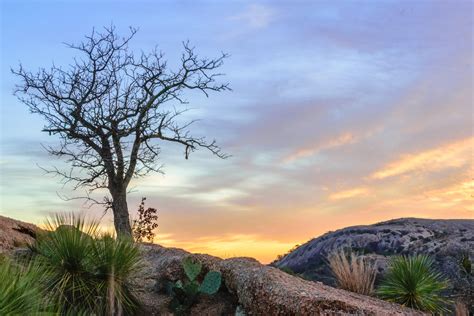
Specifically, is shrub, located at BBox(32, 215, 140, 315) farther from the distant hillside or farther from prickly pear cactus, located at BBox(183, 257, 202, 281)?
the distant hillside

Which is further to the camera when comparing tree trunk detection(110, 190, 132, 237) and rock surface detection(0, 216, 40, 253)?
tree trunk detection(110, 190, 132, 237)

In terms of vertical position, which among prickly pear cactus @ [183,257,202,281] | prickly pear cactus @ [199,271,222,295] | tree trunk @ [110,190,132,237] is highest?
tree trunk @ [110,190,132,237]

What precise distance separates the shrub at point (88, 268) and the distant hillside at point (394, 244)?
7.26 m

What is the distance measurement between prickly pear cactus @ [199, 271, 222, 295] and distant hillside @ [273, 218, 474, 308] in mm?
5647

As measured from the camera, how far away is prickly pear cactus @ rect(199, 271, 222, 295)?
527 inches

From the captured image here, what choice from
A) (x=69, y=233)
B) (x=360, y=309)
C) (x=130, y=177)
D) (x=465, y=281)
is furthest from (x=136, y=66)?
(x=360, y=309)

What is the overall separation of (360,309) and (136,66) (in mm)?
14755

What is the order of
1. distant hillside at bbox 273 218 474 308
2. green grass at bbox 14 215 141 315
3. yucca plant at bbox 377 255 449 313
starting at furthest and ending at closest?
distant hillside at bbox 273 218 474 308
yucca plant at bbox 377 255 449 313
green grass at bbox 14 215 141 315

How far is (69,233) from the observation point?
510 inches

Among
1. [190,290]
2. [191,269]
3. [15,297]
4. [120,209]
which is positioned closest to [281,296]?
[190,290]

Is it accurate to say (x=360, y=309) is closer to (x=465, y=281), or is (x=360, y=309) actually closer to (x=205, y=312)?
(x=205, y=312)

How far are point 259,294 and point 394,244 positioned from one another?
30.9ft

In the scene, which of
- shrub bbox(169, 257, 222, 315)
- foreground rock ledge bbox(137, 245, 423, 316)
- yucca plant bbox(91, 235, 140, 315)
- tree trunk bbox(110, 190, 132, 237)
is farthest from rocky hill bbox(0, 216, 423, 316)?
tree trunk bbox(110, 190, 132, 237)

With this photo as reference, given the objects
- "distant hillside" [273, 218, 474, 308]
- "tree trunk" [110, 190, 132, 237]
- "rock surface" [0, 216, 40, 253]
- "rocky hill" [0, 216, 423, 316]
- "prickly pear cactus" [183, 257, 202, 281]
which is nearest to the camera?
"rocky hill" [0, 216, 423, 316]
